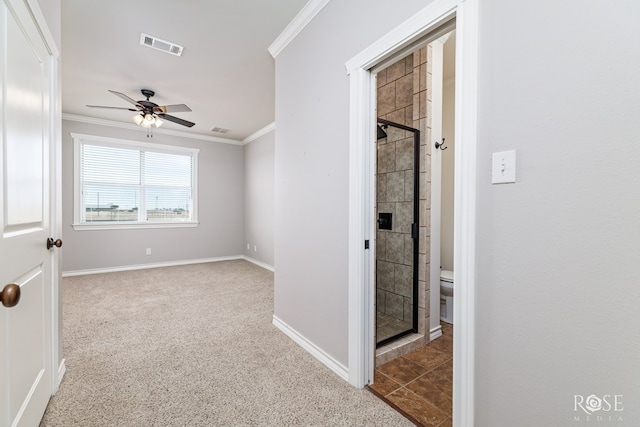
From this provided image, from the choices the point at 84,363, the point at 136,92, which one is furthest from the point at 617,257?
the point at 136,92

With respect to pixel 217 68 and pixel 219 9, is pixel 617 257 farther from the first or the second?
pixel 217 68

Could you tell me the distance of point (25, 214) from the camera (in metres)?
1.23

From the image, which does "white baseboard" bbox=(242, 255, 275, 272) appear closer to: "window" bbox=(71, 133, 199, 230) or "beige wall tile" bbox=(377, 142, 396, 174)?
"window" bbox=(71, 133, 199, 230)

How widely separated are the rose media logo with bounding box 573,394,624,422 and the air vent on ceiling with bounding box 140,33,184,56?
12.0ft

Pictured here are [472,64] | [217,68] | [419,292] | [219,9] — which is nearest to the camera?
[472,64]

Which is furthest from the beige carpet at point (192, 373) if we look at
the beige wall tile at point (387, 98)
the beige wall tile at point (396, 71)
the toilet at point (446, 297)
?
the beige wall tile at point (396, 71)

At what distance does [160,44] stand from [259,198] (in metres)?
3.35

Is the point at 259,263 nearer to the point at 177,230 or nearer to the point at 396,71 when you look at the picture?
the point at 177,230

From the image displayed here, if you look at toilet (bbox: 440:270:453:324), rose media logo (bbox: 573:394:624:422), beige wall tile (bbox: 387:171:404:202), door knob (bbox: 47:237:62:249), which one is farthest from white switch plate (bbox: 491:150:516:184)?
door knob (bbox: 47:237:62:249)

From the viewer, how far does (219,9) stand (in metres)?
2.20

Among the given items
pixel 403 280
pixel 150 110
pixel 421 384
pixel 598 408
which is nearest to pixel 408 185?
pixel 403 280

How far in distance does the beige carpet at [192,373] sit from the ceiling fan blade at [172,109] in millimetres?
2338

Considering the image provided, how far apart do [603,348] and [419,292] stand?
1563 mm

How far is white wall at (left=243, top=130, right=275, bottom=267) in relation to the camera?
5332 mm
